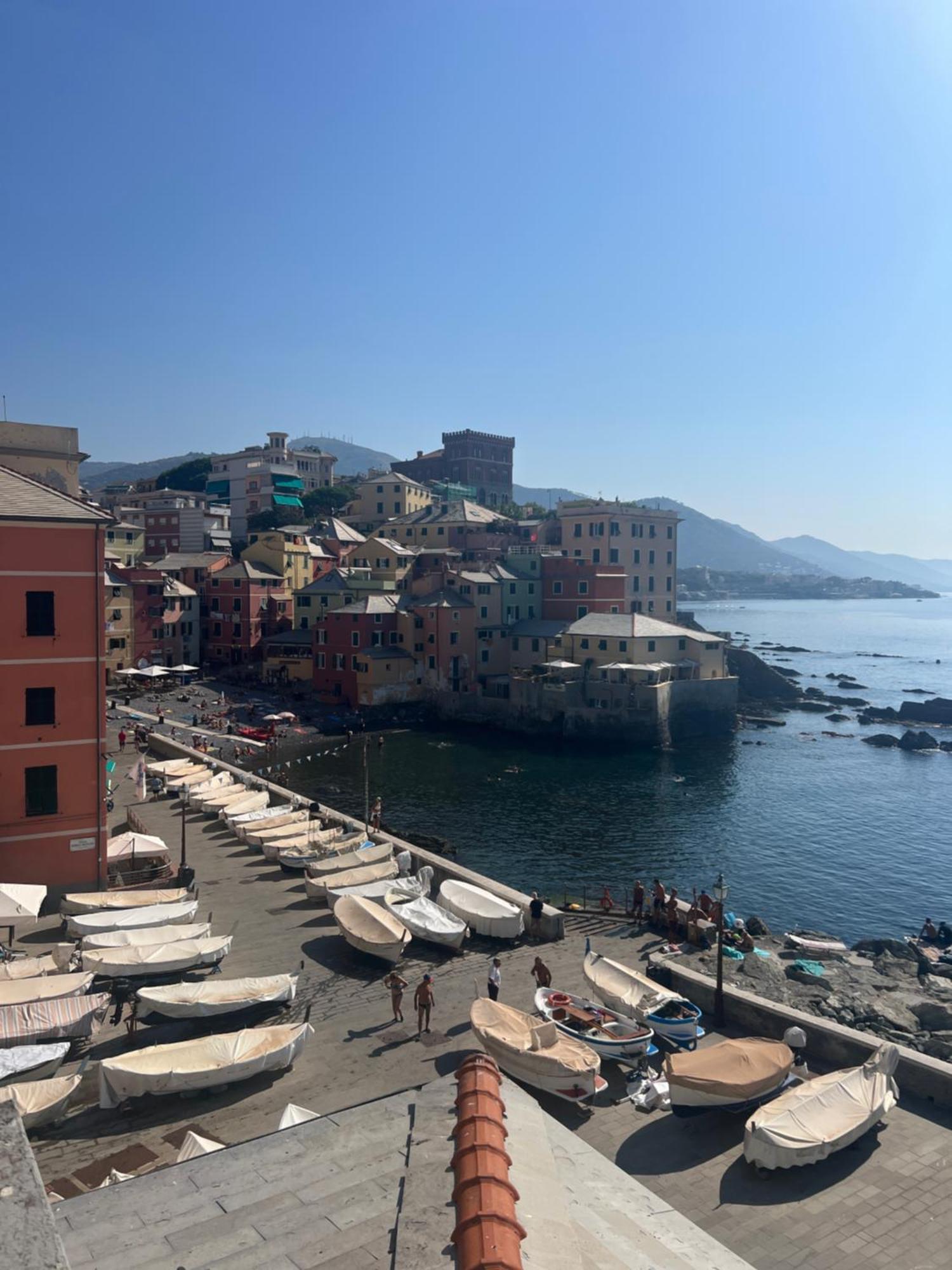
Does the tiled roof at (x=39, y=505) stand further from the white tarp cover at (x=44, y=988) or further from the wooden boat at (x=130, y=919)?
the white tarp cover at (x=44, y=988)

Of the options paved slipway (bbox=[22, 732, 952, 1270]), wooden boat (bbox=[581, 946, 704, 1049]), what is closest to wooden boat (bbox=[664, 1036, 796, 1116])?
paved slipway (bbox=[22, 732, 952, 1270])

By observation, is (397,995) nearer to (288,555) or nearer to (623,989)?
(623,989)

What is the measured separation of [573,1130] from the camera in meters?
15.0

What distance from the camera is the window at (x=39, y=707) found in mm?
27062

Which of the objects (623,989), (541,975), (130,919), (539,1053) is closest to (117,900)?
(130,919)

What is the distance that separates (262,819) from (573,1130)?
2274 cm

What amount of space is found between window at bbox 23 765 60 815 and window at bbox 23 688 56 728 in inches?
58.0

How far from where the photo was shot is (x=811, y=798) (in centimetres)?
5766

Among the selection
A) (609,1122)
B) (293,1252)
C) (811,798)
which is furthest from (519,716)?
(293,1252)

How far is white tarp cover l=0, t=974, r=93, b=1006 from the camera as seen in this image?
17.3 meters

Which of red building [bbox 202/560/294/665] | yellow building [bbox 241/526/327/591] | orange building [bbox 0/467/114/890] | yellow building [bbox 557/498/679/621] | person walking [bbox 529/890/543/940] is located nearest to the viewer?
person walking [bbox 529/890/543/940]

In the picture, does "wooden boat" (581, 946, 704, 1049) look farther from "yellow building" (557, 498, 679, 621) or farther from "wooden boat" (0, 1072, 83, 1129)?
"yellow building" (557, 498, 679, 621)

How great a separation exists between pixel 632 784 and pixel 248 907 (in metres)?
36.8

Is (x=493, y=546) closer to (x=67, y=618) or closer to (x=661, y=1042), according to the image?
(x=67, y=618)
